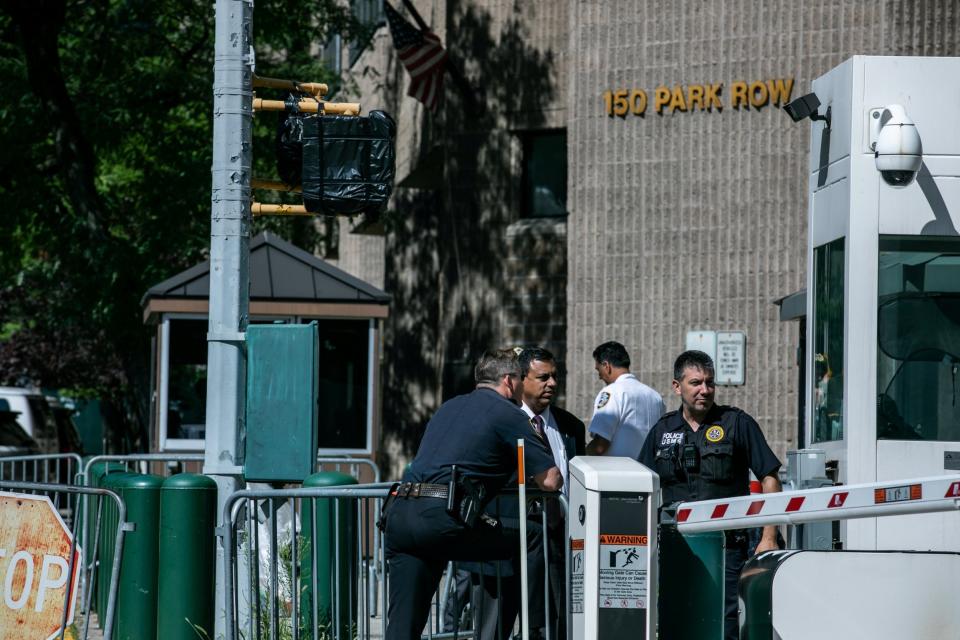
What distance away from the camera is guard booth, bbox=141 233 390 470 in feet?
45.1

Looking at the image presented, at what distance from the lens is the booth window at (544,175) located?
1772 cm

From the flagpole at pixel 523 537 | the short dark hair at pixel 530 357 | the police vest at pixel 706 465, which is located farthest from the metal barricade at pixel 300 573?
the police vest at pixel 706 465

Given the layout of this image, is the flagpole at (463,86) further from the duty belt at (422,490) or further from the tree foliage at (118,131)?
the duty belt at (422,490)

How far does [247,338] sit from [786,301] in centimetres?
653

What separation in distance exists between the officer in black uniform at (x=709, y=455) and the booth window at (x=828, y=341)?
344 millimetres

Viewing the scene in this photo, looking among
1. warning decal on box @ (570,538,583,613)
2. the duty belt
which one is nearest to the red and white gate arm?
warning decal on box @ (570,538,583,613)

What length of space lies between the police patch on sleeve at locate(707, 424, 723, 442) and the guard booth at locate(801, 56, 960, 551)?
677mm

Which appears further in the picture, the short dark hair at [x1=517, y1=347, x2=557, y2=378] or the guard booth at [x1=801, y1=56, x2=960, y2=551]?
the short dark hair at [x1=517, y1=347, x2=557, y2=378]

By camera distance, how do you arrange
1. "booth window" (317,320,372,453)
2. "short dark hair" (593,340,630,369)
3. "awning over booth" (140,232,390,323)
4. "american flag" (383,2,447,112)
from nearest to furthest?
1. "short dark hair" (593,340,630,369)
2. "awning over booth" (140,232,390,323)
3. "booth window" (317,320,372,453)
4. "american flag" (383,2,447,112)

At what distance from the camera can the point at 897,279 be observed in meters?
7.58

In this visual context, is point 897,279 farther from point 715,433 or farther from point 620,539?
point 620,539

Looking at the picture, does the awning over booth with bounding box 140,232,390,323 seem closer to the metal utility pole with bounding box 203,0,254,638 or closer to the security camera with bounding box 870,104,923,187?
the metal utility pole with bounding box 203,0,254,638

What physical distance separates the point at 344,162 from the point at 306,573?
2187mm

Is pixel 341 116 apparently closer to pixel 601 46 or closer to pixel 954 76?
pixel 954 76
